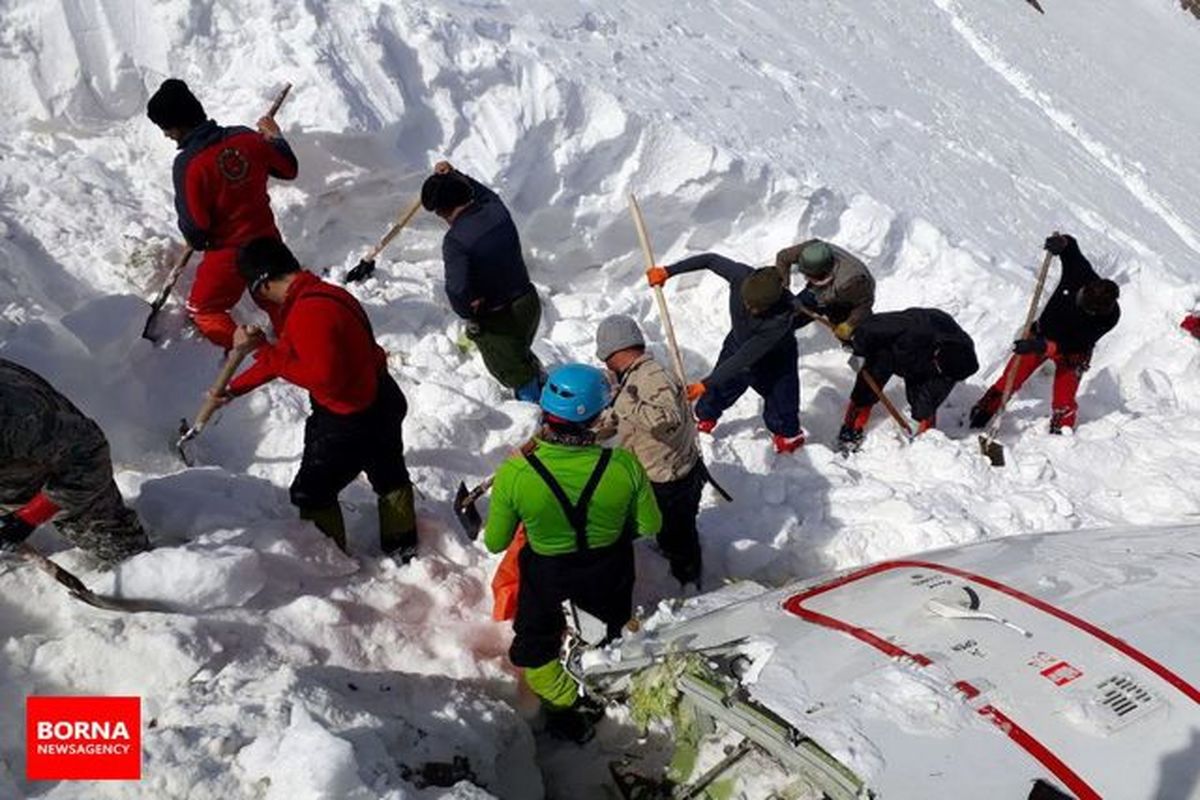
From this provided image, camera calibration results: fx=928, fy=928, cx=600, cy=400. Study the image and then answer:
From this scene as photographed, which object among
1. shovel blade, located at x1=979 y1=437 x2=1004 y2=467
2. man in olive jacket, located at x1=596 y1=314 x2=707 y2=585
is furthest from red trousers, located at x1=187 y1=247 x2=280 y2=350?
shovel blade, located at x1=979 y1=437 x2=1004 y2=467

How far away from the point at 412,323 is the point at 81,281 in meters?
1.84

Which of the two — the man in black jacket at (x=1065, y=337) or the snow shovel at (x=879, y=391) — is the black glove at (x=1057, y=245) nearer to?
the man in black jacket at (x=1065, y=337)

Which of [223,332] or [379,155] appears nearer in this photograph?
[223,332]

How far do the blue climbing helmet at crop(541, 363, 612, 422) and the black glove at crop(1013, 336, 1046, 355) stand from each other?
396cm

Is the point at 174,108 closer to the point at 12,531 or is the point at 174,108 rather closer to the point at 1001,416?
the point at 12,531

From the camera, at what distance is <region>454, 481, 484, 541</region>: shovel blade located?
4.59 m

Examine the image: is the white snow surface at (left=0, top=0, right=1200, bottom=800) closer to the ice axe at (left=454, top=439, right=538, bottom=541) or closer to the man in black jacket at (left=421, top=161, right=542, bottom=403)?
the ice axe at (left=454, top=439, right=538, bottom=541)

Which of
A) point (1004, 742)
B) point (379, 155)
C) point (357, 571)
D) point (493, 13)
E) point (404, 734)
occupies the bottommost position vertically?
point (357, 571)

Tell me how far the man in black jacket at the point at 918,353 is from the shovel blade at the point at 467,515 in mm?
2780

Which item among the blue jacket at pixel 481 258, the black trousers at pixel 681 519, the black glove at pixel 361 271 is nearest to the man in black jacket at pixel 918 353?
the black trousers at pixel 681 519

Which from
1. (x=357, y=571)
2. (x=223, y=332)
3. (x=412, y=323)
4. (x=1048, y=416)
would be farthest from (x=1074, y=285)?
(x=223, y=332)

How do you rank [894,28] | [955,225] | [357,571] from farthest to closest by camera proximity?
[894,28], [955,225], [357,571]

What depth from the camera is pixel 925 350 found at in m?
5.84

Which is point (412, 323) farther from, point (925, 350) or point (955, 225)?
point (955, 225)
